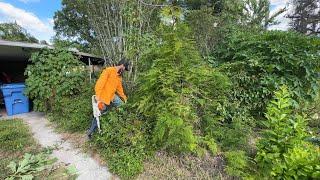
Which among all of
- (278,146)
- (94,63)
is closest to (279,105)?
(278,146)

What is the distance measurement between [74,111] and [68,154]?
175cm

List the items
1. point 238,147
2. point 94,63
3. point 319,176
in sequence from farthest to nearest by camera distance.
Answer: point 94,63 → point 238,147 → point 319,176

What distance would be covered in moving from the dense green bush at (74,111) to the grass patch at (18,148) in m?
0.82

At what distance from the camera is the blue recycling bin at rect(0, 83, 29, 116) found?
790 centimetres

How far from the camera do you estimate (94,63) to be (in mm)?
12086

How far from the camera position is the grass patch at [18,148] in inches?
158

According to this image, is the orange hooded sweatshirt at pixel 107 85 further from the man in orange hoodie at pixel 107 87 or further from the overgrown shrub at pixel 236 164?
the overgrown shrub at pixel 236 164

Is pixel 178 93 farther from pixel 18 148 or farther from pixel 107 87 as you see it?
pixel 18 148

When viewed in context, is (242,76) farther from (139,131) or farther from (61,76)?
(61,76)

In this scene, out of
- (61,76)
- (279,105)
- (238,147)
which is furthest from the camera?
(61,76)

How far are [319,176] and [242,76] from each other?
10.2 ft

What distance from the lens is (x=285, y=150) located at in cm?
332

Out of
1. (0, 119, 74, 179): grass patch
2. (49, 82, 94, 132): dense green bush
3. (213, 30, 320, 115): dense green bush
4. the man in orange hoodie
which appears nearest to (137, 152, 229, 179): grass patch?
(0, 119, 74, 179): grass patch

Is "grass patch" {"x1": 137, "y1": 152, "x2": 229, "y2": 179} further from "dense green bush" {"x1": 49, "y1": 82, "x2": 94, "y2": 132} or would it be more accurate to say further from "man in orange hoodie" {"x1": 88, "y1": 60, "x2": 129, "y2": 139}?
"dense green bush" {"x1": 49, "y1": 82, "x2": 94, "y2": 132}
